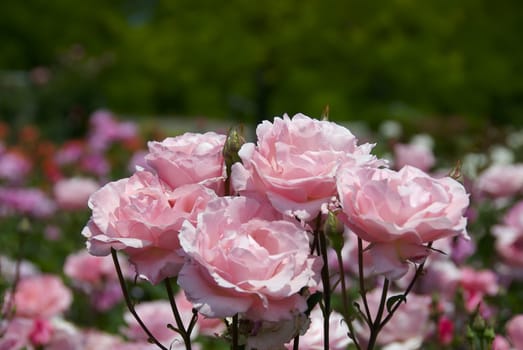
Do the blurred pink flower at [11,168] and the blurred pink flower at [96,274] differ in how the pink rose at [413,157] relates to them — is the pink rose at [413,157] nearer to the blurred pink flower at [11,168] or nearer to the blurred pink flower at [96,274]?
the blurred pink flower at [96,274]

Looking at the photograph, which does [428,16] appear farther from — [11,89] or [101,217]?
[101,217]

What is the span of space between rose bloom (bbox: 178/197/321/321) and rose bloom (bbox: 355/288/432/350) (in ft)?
2.75

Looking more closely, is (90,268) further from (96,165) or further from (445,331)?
(96,165)

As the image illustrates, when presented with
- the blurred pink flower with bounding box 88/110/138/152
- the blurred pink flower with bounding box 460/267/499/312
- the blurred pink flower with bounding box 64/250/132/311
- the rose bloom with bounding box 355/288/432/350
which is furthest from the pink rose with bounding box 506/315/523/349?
the blurred pink flower with bounding box 88/110/138/152

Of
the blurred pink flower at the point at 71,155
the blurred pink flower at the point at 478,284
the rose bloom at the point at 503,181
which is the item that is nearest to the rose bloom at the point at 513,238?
the blurred pink flower at the point at 478,284

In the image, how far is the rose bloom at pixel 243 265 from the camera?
950mm

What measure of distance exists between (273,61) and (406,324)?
9.08 m

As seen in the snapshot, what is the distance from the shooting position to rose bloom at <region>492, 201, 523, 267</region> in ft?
7.39

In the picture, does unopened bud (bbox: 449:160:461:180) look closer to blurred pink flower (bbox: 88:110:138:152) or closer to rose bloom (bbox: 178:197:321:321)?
rose bloom (bbox: 178:197:321:321)

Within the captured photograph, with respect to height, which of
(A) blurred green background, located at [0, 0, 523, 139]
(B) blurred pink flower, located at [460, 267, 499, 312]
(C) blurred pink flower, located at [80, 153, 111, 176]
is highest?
(B) blurred pink flower, located at [460, 267, 499, 312]

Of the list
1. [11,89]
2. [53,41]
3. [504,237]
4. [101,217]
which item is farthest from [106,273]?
[53,41]

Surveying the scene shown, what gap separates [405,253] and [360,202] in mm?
83

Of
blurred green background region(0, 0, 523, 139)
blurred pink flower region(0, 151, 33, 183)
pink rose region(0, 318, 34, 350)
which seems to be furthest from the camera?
blurred green background region(0, 0, 523, 139)

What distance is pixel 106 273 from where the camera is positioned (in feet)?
8.32
